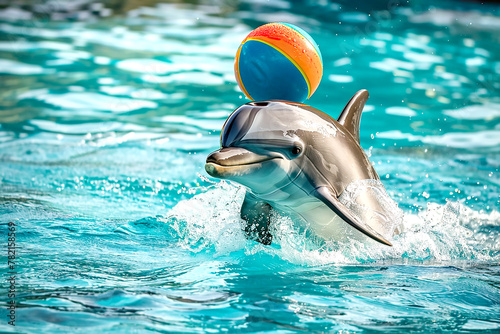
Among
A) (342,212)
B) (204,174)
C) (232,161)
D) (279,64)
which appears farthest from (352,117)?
(204,174)

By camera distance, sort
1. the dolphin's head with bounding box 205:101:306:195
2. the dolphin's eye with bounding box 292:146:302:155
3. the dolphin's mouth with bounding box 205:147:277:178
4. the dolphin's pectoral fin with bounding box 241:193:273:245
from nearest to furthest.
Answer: the dolphin's mouth with bounding box 205:147:277:178
the dolphin's head with bounding box 205:101:306:195
the dolphin's eye with bounding box 292:146:302:155
the dolphin's pectoral fin with bounding box 241:193:273:245

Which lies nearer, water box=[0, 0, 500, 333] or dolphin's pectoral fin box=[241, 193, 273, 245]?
water box=[0, 0, 500, 333]

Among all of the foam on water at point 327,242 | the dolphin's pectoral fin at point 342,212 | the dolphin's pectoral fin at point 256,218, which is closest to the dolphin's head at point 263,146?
the dolphin's pectoral fin at point 342,212

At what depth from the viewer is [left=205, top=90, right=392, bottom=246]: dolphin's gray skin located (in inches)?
129

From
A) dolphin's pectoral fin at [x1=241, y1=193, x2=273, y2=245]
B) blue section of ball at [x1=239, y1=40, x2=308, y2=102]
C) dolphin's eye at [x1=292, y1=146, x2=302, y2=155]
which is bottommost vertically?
dolphin's pectoral fin at [x1=241, y1=193, x2=273, y2=245]

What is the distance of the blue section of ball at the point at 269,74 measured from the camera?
391cm

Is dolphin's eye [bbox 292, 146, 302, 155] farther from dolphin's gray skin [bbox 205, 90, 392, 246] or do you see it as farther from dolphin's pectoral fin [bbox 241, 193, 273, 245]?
dolphin's pectoral fin [bbox 241, 193, 273, 245]

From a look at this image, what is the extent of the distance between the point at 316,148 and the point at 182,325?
4.15 feet

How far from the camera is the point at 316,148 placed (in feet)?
11.6

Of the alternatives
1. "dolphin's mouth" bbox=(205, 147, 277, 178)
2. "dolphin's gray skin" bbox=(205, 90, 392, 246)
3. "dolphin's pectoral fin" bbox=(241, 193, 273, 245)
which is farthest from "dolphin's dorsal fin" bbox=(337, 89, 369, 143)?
"dolphin's mouth" bbox=(205, 147, 277, 178)

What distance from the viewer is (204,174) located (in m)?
6.32

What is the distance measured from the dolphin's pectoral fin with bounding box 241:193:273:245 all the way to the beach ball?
27.7 inches

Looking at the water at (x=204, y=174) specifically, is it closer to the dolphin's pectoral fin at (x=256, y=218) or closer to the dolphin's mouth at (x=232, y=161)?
the dolphin's pectoral fin at (x=256, y=218)

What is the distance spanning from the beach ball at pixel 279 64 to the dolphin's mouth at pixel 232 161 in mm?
791
